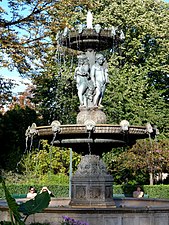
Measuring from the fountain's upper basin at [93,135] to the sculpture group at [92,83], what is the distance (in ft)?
3.65

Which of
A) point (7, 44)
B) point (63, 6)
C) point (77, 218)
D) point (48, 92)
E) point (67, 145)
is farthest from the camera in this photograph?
point (48, 92)

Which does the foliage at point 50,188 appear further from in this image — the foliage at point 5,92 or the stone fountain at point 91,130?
the stone fountain at point 91,130

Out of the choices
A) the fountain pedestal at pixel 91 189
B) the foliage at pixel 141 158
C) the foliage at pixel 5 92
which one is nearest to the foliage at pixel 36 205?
the fountain pedestal at pixel 91 189

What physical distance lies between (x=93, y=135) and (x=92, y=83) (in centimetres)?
172

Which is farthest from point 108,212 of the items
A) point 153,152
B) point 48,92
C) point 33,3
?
point 48,92

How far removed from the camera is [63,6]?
23.8 meters

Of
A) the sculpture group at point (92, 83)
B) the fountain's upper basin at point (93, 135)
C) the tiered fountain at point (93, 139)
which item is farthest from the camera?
the sculpture group at point (92, 83)

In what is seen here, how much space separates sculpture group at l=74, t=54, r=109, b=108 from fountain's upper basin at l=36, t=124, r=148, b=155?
1.11m

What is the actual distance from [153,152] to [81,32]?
19.8 m

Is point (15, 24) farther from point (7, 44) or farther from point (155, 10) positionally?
point (155, 10)

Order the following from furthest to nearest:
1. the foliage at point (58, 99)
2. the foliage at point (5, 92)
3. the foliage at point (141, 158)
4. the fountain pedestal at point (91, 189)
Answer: the foliage at point (141, 158) < the foliage at point (58, 99) < the foliage at point (5, 92) < the fountain pedestal at point (91, 189)

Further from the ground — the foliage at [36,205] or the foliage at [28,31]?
the foliage at [28,31]

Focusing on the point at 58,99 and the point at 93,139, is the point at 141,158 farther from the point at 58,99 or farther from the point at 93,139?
the point at 93,139

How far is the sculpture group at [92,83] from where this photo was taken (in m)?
12.4
